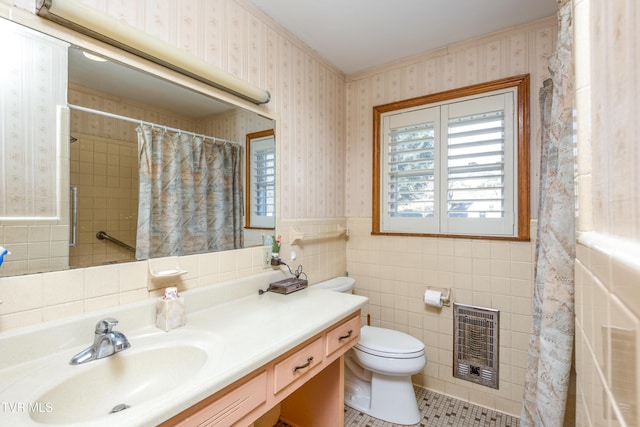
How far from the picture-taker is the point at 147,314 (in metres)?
1.19

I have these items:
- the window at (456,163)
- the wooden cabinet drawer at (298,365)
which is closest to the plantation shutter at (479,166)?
the window at (456,163)

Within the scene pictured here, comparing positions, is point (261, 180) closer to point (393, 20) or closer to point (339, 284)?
point (339, 284)

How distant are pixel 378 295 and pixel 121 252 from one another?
1.83 metres

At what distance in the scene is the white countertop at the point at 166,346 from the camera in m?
0.74

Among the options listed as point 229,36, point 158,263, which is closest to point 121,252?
point 158,263

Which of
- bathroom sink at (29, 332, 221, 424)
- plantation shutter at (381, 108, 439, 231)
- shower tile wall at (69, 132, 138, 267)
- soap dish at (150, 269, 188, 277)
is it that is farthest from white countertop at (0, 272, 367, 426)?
plantation shutter at (381, 108, 439, 231)

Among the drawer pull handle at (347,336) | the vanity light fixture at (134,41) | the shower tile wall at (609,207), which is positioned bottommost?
the drawer pull handle at (347,336)

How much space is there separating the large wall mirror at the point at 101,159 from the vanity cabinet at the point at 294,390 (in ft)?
2.22

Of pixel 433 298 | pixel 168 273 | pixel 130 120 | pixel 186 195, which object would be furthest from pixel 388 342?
pixel 130 120

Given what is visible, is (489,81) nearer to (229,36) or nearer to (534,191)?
(534,191)

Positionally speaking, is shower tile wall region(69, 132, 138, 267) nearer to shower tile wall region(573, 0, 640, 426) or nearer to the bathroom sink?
the bathroom sink

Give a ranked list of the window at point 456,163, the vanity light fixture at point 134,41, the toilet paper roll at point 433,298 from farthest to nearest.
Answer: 1. the toilet paper roll at point 433,298
2. the window at point 456,163
3. the vanity light fixture at point 134,41

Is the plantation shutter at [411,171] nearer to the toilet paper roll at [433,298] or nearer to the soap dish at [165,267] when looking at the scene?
the toilet paper roll at [433,298]

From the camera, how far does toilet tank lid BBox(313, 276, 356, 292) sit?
218 cm
